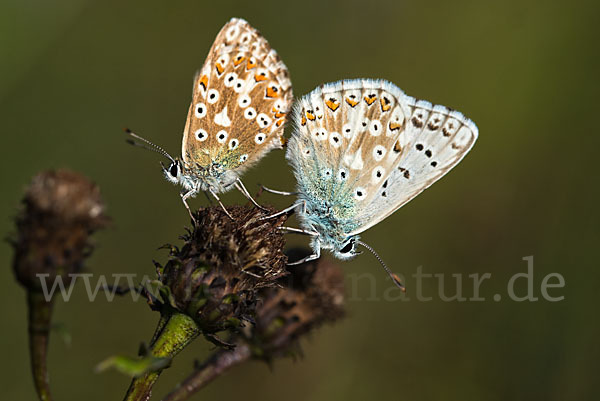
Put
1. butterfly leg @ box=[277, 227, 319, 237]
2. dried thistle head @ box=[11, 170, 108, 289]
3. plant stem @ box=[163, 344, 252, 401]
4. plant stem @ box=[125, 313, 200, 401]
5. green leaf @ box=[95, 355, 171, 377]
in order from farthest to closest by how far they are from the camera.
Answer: butterfly leg @ box=[277, 227, 319, 237]
plant stem @ box=[163, 344, 252, 401]
plant stem @ box=[125, 313, 200, 401]
dried thistle head @ box=[11, 170, 108, 289]
green leaf @ box=[95, 355, 171, 377]

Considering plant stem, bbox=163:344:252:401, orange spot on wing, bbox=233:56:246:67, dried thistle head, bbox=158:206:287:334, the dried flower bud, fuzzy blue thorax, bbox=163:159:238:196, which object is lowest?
plant stem, bbox=163:344:252:401

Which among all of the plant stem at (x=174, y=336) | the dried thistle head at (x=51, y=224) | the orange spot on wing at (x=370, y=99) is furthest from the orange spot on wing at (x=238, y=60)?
the plant stem at (x=174, y=336)

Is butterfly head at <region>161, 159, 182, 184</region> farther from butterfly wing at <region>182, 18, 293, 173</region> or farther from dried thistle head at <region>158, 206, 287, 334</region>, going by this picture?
dried thistle head at <region>158, 206, 287, 334</region>

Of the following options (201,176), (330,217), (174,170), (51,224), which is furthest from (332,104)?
(51,224)

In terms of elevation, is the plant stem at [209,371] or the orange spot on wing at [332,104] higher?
the orange spot on wing at [332,104]

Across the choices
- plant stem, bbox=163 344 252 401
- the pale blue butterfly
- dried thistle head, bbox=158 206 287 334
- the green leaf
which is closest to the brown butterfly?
the pale blue butterfly

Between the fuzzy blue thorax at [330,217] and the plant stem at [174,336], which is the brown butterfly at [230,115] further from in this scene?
the plant stem at [174,336]

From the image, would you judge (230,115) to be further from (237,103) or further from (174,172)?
(174,172)
